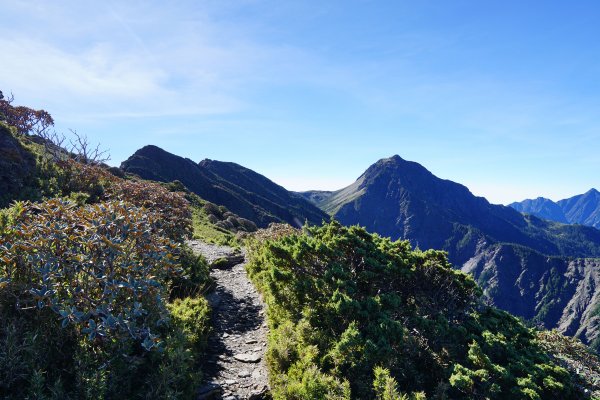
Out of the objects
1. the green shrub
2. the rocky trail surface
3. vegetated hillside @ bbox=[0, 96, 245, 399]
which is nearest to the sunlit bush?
vegetated hillside @ bbox=[0, 96, 245, 399]

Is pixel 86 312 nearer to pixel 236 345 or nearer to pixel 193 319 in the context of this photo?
pixel 193 319

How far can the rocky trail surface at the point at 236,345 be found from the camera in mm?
9248

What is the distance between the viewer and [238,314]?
1438cm

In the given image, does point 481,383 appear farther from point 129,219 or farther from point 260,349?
point 129,219

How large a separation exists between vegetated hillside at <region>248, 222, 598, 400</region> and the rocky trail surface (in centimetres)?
67

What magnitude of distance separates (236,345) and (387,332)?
213 inches

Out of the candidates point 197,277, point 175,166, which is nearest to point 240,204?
point 175,166

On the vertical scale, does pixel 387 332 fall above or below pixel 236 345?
above

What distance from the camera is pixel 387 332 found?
930cm

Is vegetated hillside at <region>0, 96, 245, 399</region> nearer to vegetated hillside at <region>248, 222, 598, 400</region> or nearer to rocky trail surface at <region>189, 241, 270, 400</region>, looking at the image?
rocky trail surface at <region>189, 241, 270, 400</region>

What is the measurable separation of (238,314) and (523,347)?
1020 cm

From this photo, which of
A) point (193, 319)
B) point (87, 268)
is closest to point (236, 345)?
point (193, 319)

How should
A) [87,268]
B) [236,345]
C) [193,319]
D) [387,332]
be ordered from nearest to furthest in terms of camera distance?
[87,268], [387,332], [193,319], [236,345]

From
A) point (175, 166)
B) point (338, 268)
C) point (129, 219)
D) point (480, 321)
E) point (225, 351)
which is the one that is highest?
point (175, 166)
